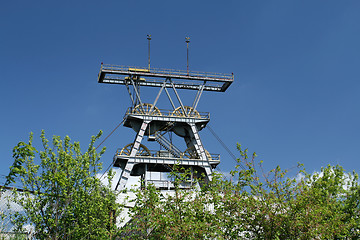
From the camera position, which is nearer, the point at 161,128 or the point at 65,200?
the point at 65,200

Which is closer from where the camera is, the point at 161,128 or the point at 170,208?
the point at 170,208

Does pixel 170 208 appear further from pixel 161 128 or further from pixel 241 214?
pixel 161 128

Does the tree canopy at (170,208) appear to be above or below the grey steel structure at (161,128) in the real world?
below

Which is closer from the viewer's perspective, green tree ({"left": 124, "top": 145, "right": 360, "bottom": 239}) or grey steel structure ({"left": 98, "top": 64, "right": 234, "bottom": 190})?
green tree ({"left": 124, "top": 145, "right": 360, "bottom": 239})

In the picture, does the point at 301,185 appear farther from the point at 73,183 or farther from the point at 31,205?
the point at 31,205

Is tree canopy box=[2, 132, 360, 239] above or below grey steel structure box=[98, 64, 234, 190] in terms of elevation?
below

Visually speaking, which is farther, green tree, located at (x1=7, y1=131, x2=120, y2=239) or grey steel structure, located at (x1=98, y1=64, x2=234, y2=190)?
grey steel structure, located at (x1=98, y1=64, x2=234, y2=190)

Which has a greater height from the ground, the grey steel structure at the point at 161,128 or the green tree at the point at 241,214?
the grey steel structure at the point at 161,128

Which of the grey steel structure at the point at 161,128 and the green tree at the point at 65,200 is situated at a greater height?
the grey steel structure at the point at 161,128

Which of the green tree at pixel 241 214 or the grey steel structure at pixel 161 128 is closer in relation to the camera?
the green tree at pixel 241 214

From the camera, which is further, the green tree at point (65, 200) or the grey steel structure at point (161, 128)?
the grey steel structure at point (161, 128)

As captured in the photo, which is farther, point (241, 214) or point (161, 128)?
point (161, 128)

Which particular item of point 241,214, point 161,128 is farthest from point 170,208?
point 161,128

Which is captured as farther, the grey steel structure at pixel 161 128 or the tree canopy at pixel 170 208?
the grey steel structure at pixel 161 128
